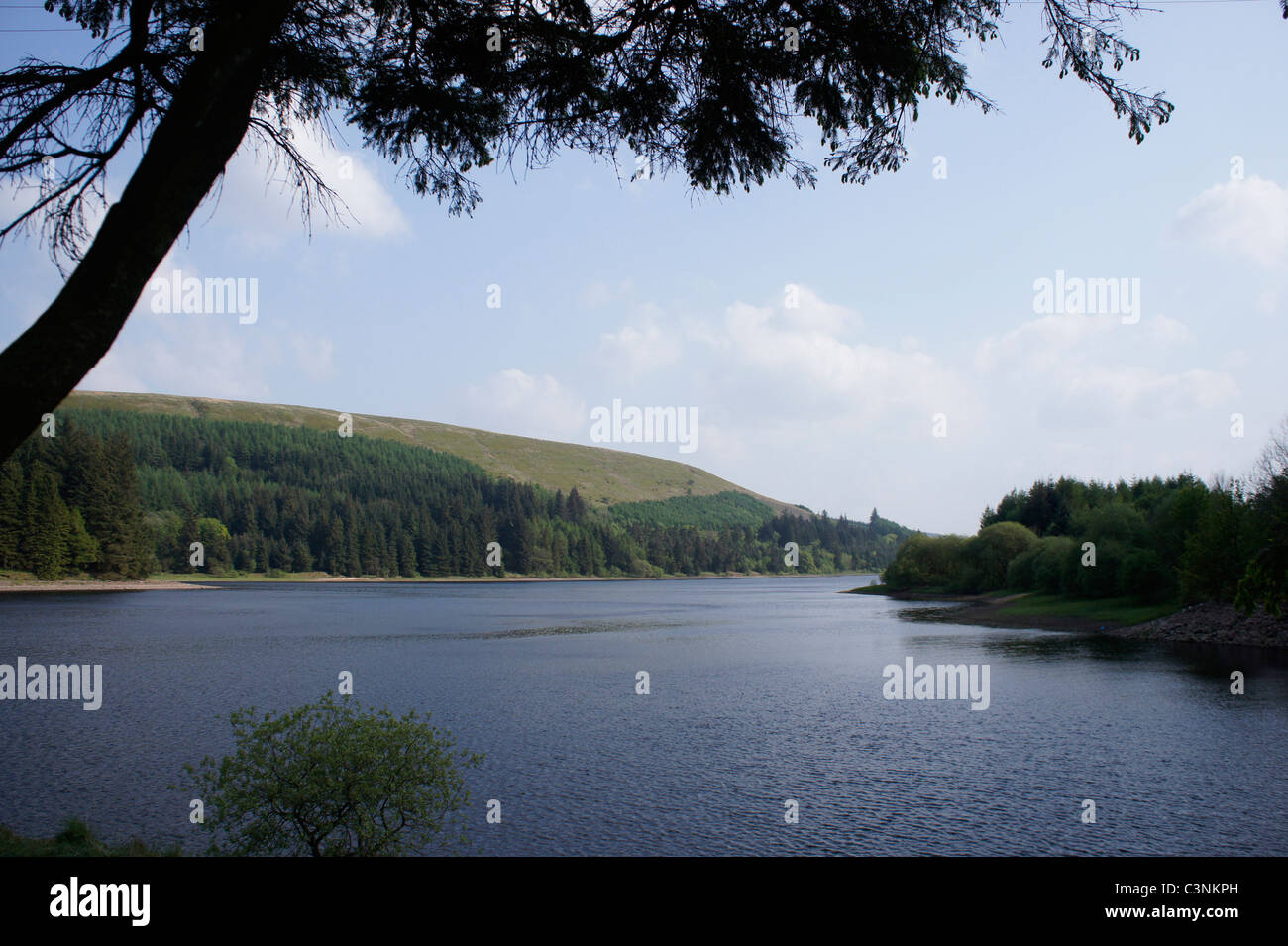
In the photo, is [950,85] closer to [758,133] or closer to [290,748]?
[758,133]

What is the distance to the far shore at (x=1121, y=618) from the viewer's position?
58188 millimetres

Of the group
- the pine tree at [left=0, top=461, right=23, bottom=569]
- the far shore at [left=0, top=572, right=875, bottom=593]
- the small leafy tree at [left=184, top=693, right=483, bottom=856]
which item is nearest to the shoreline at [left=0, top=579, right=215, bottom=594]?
the far shore at [left=0, top=572, right=875, bottom=593]

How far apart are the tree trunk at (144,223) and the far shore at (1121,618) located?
158 feet

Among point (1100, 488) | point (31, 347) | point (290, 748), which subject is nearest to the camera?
point (31, 347)

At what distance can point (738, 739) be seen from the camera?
28219mm

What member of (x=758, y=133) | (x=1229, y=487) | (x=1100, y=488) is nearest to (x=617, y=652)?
(x=758, y=133)

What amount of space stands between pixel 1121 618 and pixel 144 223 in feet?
269

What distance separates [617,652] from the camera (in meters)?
55.2

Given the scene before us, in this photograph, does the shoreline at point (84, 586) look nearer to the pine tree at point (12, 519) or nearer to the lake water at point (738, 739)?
the pine tree at point (12, 519)

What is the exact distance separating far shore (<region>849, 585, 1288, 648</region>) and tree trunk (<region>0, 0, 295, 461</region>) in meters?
48.2

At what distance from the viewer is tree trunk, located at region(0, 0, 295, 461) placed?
486 cm

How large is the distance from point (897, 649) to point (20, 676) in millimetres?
49505

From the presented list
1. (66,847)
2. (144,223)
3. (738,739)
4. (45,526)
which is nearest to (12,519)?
(45,526)

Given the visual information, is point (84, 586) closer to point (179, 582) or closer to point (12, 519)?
point (12, 519)
